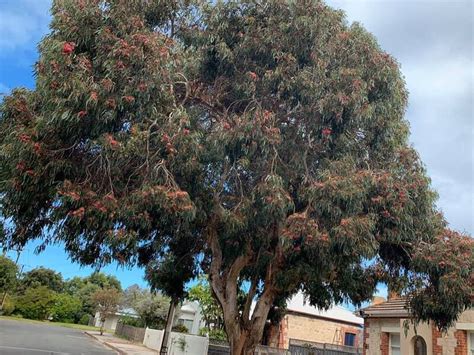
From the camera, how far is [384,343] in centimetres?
1903

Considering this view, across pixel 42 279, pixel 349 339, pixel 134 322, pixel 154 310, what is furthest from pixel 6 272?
pixel 349 339

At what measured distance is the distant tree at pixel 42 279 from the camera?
263 feet

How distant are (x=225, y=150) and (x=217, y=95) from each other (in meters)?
1.75

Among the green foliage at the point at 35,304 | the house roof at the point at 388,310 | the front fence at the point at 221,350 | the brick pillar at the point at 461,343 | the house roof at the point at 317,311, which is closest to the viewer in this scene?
the brick pillar at the point at 461,343

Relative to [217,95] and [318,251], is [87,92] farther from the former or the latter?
[318,251]

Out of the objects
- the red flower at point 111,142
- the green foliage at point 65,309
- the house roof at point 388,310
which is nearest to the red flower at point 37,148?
the red flower at point 111,142

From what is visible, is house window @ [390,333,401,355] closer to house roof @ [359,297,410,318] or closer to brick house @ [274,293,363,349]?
house roof @ [359,297,410,318]

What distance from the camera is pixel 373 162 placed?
1155cm

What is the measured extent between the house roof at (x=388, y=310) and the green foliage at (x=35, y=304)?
6278cm

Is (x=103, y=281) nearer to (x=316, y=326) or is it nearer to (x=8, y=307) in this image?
(x=8, y=307)

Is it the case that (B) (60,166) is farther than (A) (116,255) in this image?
No

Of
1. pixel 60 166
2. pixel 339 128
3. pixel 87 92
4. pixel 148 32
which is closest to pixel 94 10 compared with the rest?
pixel 148 32

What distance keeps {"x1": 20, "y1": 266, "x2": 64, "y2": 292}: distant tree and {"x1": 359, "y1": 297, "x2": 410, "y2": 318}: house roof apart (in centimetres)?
7063

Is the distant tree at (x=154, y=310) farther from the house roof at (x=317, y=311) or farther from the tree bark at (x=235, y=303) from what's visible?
the tree bark at (x=235, y=303)
